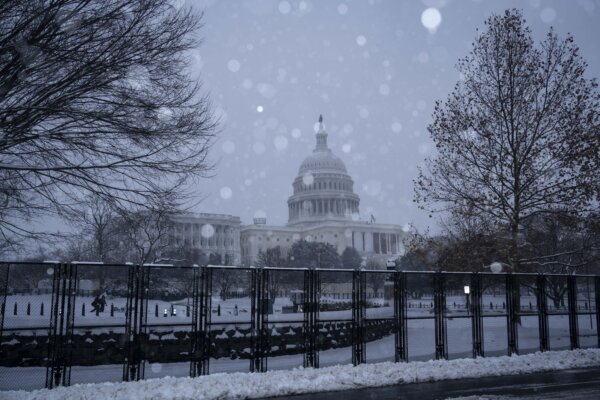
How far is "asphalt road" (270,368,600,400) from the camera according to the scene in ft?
37.3

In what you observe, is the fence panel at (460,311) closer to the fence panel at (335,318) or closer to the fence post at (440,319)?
the fence post at (440,319)

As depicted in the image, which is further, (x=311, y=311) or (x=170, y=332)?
(x=170, y=332)

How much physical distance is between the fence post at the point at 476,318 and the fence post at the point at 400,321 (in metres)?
2.60

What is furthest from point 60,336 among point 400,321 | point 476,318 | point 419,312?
point 419,312

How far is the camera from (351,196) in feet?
546

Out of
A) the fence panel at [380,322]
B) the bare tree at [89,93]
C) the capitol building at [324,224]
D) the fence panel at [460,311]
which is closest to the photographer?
the bare tree at [89,93]

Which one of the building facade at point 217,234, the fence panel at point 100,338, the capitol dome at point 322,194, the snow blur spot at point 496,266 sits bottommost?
the fence panel at point 100,338

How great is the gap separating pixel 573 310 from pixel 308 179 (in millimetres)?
147671

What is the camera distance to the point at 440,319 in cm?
1653

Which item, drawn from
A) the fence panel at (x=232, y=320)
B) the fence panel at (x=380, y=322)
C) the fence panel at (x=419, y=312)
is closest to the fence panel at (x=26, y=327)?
the fence panel at (x=232, y=320)

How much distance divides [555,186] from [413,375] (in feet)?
47.5

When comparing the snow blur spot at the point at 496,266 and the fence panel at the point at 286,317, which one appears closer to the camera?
the fence panel at the point at 286,317

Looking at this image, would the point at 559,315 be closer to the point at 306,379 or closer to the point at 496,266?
the point at 496,266

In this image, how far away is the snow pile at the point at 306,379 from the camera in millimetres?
10750
